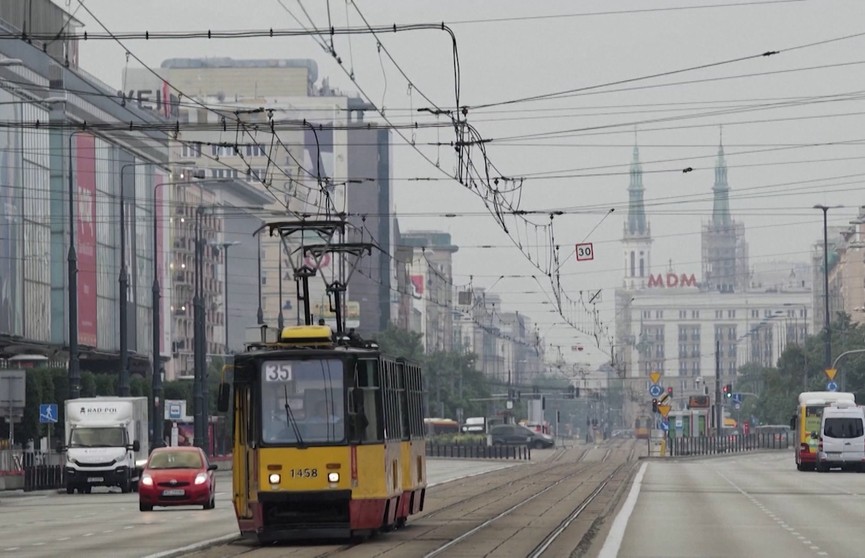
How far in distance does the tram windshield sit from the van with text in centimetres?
4541

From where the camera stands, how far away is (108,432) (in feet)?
185

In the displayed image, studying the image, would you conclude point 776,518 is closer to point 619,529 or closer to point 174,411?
point 619,529

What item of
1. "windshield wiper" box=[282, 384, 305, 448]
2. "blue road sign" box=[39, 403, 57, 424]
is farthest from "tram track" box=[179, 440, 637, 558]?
"blue road sign" box=[39, 403, 57, 424]

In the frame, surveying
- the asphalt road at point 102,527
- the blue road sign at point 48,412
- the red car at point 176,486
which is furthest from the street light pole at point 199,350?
the red car at point 176,486

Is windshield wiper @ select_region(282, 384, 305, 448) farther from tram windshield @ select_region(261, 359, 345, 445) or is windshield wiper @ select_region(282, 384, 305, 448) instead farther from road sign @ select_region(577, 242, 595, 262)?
road sign @ select_region(577, 242, 595, 262)

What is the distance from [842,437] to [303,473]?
45622 mm

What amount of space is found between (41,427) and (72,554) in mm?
45704

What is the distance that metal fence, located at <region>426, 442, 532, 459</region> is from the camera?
4264 inches

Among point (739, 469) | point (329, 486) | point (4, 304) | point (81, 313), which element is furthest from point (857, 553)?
point (81, 313)

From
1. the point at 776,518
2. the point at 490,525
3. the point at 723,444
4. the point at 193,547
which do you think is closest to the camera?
the point at 193,547

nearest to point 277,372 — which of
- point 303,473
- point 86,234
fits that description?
point 303,473

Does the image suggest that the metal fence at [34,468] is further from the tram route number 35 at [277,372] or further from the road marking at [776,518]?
the tram route number 35 at [277,372]

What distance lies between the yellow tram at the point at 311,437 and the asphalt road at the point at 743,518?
331 cm

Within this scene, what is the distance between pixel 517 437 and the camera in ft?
434
